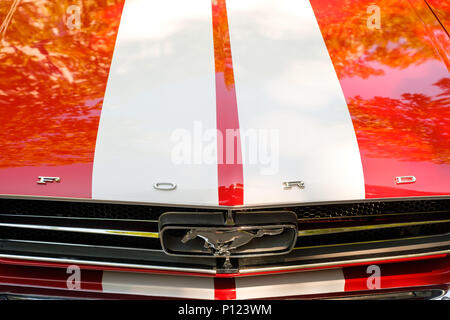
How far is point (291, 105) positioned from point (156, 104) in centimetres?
51

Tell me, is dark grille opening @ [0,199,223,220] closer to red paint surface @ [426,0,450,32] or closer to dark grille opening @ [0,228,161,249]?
dark grille opening @ [0,228,161,249]

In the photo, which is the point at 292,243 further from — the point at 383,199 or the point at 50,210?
the point at 50,210

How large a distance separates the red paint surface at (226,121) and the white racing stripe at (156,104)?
25mm

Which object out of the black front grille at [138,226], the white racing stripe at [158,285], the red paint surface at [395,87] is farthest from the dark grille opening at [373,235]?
the white racing stripe at [158,285]

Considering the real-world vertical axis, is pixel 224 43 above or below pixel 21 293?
above

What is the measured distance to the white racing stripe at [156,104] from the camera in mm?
1836

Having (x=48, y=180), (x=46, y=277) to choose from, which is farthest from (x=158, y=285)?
(x=48, y=180)

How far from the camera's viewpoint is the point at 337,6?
2654 mm

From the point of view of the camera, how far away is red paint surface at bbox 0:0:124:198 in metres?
1.87
